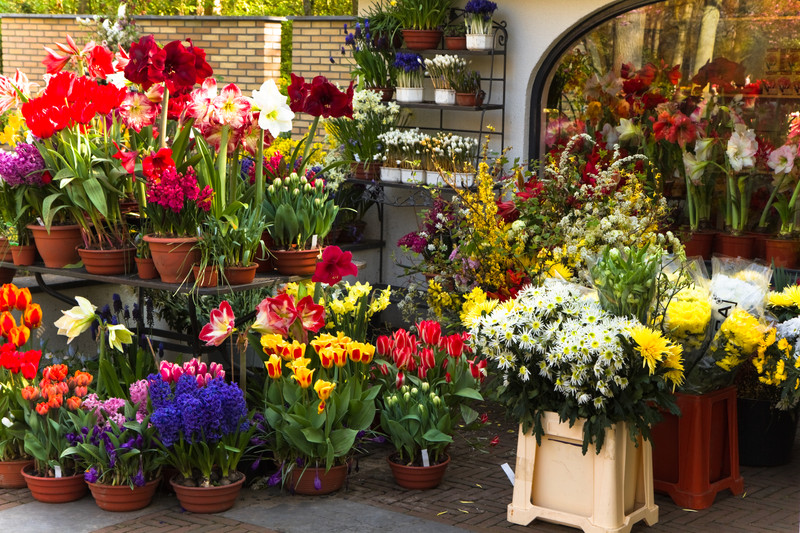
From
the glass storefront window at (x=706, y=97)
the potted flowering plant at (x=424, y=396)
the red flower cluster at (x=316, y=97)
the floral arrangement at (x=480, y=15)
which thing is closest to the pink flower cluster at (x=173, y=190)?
the red flower cluster at (x=316, y=97)

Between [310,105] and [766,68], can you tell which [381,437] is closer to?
[310,105]

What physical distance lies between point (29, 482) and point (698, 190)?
4.80m

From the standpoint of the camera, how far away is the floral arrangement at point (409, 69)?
8.10 meters

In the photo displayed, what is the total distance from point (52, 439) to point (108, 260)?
992 millimetres

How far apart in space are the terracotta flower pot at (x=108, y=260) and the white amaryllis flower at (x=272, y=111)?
982mm

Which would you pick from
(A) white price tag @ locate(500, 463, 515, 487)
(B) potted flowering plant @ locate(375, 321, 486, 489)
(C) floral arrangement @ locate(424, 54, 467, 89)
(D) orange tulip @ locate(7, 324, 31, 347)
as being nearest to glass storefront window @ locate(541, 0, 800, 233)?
(C) floral arrangement @ locate(424, 54, 467, 89)

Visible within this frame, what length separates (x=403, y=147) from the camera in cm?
799

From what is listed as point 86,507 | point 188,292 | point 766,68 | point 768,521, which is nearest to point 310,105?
point 188,292

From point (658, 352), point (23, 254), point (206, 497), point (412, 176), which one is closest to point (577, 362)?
point (658, 352)

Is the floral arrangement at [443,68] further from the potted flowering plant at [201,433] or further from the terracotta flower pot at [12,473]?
the terracotta flower pot at [12,473]

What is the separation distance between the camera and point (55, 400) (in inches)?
193

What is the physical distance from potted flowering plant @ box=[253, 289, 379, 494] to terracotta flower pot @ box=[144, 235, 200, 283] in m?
0.42

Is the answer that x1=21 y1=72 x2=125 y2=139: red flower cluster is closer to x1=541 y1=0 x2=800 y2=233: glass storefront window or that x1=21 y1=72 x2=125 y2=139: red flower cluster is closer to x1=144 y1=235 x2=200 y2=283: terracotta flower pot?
x1=144 y1=235 x2=200 y2=283: terracotta flower pot

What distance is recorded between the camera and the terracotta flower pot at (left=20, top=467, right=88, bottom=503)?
4.80 meters
